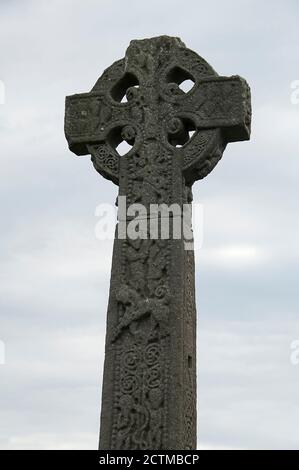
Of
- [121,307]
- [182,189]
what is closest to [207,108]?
[182,189]

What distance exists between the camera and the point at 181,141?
9070mm

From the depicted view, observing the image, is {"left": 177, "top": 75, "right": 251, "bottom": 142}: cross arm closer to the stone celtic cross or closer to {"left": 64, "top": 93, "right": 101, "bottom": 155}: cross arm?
the stone celtic cross

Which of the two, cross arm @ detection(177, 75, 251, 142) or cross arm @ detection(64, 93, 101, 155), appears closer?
cross arm @ detection(177, 75, 251, 142)

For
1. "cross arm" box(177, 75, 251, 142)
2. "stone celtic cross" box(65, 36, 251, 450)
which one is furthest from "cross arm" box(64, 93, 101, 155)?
"cross arm" box(177, 75, 251, 142)

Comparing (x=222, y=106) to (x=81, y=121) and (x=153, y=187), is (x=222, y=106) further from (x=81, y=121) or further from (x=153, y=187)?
(x=81, y=121)

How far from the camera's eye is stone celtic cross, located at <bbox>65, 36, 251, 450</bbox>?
8.07m

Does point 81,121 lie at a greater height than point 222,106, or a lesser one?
greater

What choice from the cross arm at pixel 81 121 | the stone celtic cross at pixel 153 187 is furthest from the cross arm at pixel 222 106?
the cross arm at pixel 81 121

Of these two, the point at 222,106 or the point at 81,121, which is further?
the point at 81,121

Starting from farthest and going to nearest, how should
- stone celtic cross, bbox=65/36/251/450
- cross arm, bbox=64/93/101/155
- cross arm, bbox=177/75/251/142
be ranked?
cross arm, bbox=64/93/101/155 < cross arm, bbox=177/75/251/142 < stone celtic cross, bbox=65/36/251/450

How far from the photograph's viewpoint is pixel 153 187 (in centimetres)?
875

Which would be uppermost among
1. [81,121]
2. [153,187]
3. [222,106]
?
[81,121]

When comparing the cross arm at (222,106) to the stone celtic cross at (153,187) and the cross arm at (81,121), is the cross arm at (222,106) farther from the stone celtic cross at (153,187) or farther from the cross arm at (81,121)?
the cross arm at (81,121)

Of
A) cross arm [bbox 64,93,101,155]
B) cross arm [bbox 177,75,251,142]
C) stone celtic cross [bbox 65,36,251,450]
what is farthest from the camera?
cross arm [bbox 64,93,101,155]
